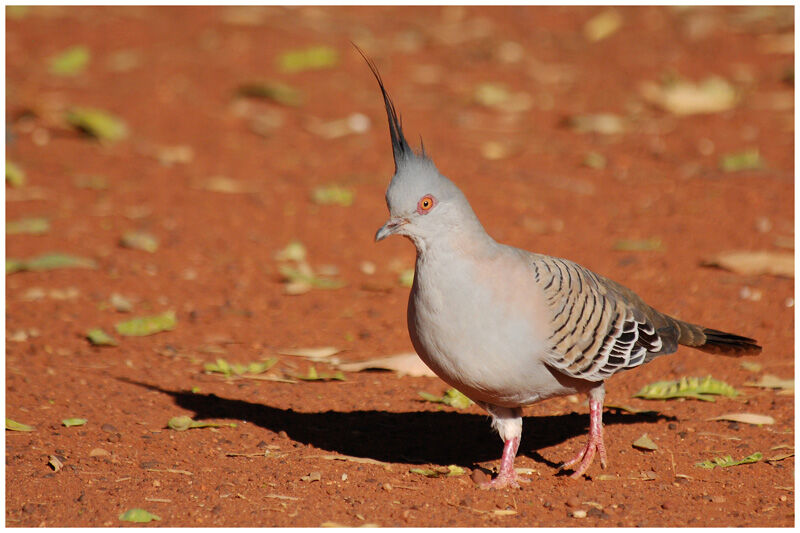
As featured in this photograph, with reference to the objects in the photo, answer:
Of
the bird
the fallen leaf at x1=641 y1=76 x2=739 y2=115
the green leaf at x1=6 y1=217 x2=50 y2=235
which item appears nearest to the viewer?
the bird

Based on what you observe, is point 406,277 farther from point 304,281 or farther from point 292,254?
point 292,254

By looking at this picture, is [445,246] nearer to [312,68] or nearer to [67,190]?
[67,190]

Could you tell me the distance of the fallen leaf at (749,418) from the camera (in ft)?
18.3

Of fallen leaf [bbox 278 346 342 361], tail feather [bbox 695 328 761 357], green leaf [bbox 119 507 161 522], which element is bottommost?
green leaf [bbox 119 507 161 522]

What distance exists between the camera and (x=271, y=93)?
1201cm

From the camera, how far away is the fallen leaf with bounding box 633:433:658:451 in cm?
526

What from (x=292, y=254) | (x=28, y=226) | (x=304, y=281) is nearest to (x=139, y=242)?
(x=28, y=226)

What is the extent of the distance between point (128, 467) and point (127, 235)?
3944 mm

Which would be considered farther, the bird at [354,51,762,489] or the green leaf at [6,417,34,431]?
the green leaf at [6,417,34,431]

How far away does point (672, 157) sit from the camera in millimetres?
10500

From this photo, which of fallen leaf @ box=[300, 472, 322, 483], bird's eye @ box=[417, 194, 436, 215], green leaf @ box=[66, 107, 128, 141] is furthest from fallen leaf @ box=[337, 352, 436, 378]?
green leaf @ box=[66, 107, 128, 141]

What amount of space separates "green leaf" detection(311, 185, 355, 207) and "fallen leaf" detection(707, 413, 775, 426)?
4636mm

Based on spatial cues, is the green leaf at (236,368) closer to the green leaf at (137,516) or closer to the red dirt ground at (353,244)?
the red dirt ground at (353,244)

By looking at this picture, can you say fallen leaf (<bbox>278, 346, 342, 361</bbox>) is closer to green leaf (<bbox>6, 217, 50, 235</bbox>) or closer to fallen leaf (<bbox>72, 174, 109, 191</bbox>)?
green leaf (<bbox>6, 217, 50, 235</bbox>)
